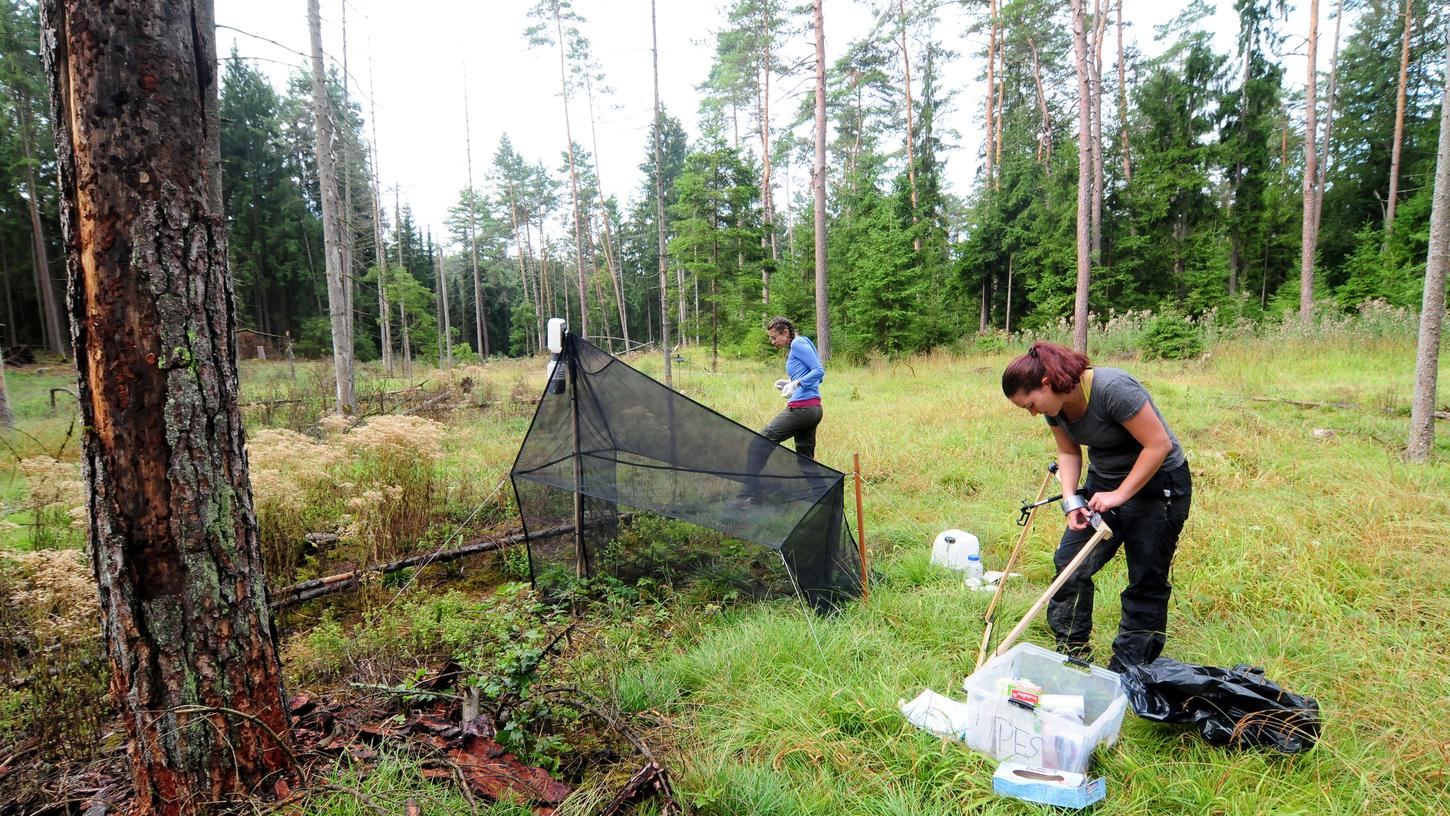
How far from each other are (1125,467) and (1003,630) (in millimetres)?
1022

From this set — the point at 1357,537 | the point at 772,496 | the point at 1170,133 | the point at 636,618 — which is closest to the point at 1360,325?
the point at 1170,133

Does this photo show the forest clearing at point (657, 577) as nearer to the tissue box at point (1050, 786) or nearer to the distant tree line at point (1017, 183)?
the tissue box at point (1050, 786)

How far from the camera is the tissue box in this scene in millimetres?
1851

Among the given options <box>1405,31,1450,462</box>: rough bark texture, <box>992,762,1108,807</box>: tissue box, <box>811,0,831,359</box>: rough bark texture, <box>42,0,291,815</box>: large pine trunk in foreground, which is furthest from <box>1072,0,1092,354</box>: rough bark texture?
<box>42,0,291,815</box>: large pine trunk in foreground

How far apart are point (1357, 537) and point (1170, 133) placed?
17.3 m

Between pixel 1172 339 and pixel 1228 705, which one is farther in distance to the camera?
pixel 1172 339

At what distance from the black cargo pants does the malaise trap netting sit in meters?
1.25

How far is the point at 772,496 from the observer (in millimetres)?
3234

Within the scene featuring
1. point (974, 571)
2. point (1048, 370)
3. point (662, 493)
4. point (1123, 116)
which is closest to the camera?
point (1048, 370)

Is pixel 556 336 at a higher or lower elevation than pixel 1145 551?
higher

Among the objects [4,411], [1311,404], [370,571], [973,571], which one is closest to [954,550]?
[973,571]

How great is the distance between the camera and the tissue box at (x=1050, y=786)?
6.07 feet

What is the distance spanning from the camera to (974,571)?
142 inches

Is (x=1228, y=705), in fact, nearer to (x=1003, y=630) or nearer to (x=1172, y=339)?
(x=1003, y=630)
